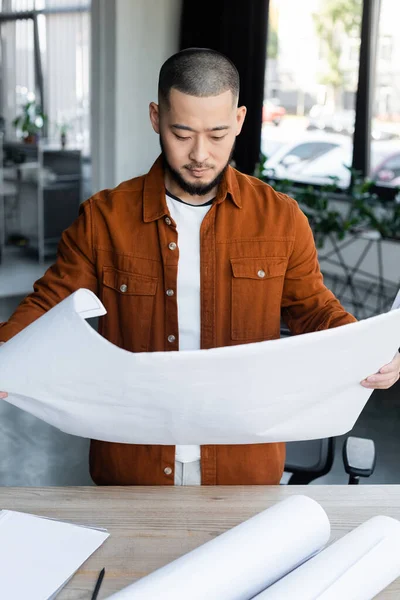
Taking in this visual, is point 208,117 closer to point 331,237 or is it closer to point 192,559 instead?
point 192,559

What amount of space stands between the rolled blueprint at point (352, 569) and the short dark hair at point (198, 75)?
80 cm

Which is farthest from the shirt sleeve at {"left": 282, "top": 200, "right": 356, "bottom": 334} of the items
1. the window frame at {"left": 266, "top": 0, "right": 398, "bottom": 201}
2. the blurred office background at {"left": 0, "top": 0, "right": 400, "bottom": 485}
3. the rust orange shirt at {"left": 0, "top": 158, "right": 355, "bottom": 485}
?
the window frame at {"left": 266, "top": 0, "right": 398, "bottom": 201}

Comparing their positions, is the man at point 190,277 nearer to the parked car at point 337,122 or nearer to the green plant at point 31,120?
the parked car at point 337,122

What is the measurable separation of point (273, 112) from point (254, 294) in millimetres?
4507

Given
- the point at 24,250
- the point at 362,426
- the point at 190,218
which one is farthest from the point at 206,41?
the point at 190,218

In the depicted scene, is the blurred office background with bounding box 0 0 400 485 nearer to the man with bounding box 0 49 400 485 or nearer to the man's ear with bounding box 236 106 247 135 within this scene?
the man with bounding box 0 49 400 485

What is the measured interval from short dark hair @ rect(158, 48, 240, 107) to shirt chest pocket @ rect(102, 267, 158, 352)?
0.38 meters

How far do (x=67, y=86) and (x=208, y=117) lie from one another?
22.6ft

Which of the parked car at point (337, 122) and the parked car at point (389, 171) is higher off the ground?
the parked car at point (337, 122)

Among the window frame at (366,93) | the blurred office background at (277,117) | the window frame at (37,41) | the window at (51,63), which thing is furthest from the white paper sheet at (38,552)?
the window frame at (37,41)

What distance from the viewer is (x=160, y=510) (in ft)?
4.18

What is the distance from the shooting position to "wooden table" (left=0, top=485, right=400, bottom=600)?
1134 millimetres

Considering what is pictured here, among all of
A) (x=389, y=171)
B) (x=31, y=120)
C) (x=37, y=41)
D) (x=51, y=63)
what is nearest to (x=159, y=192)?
(x=389, y=171)

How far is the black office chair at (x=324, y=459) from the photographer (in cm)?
174
